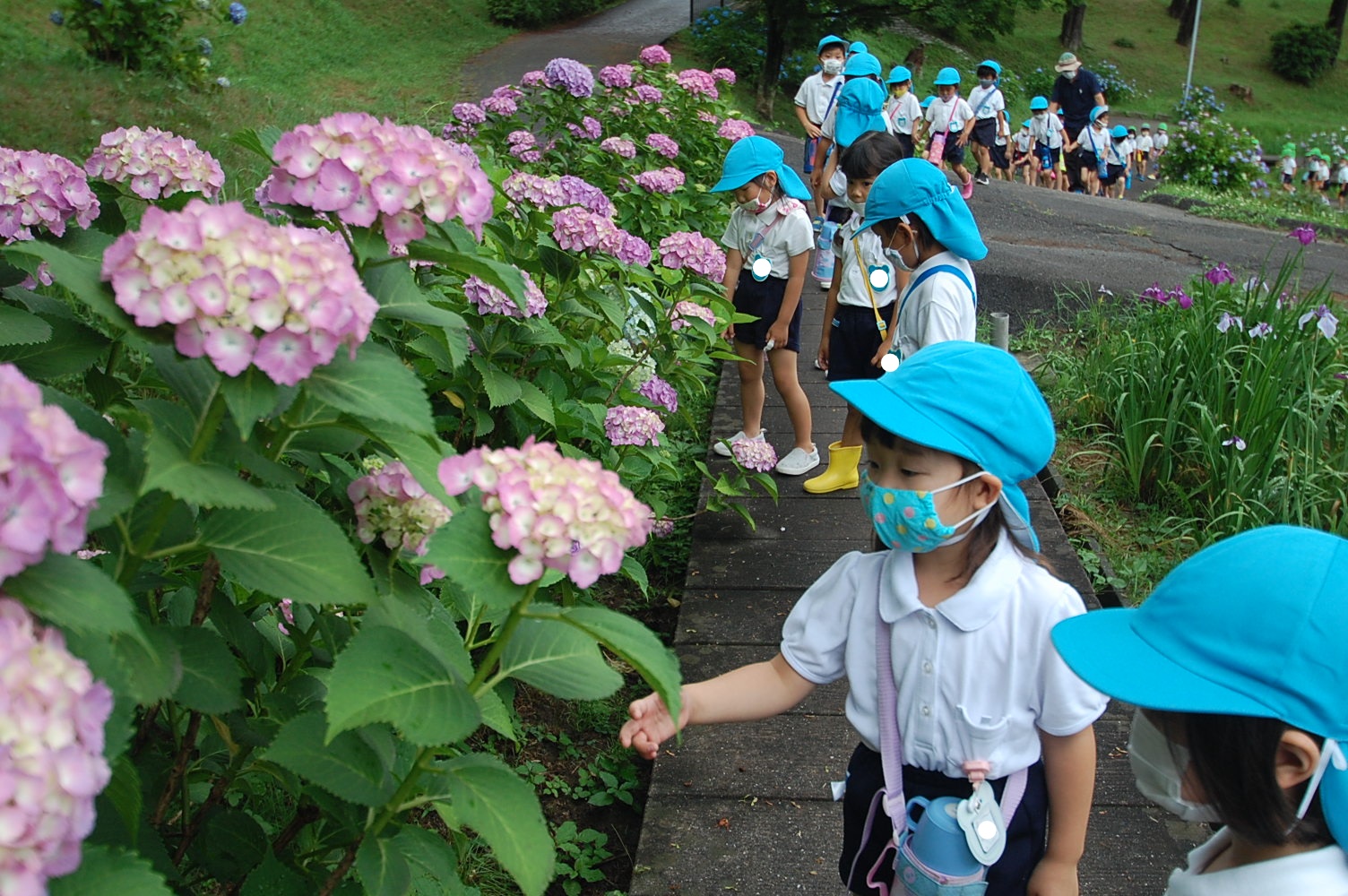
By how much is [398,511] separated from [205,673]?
33cm

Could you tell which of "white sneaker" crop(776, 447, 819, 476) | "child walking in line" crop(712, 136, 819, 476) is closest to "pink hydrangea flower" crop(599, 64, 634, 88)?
"child walking in line" crop(712, 136, 819, 476)

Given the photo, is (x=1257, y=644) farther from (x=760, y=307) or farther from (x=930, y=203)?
(x=760, y=307)

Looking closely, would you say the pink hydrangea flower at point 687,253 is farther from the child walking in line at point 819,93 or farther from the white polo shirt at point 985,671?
the child walking in line at point 819,93

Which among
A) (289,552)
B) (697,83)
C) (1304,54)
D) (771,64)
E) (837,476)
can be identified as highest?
(289,552)

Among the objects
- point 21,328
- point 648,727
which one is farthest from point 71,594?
point 648,727

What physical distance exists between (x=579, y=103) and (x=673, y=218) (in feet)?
2.61

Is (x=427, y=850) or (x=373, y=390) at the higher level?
(x=373, y=390)

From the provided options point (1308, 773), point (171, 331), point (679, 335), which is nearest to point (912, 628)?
point (1308, 773)

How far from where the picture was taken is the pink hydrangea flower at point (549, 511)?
4.00ft

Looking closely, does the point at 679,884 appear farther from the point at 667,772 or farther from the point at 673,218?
the point at 673,218

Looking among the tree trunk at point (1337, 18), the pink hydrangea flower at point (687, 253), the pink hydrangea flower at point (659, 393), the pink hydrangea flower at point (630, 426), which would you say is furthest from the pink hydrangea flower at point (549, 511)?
the tree trunk at point (1337, 18)

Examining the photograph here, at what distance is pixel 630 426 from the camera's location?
3.62 metres

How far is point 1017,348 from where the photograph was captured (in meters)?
7.00

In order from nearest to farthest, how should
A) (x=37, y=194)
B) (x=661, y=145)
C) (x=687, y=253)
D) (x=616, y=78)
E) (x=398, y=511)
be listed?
(x=398, y=511)
(x=37, y=194)
(x=687, y=253)
(x=661, y=145)
(x=616, y=78)
